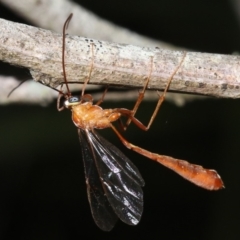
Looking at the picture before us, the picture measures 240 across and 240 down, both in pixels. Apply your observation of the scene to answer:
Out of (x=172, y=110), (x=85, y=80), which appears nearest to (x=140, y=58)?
(x=85, y=80)

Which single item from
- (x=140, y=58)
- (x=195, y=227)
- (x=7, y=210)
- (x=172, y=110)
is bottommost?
(x=7, y=210)

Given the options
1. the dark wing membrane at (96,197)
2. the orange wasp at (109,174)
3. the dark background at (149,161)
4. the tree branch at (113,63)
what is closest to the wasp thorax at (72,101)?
the orange wasp at (109,174)

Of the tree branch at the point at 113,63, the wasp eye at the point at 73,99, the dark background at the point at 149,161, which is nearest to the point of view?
the tree branch at the point at 113,63

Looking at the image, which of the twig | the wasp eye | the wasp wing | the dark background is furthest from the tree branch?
the dark background

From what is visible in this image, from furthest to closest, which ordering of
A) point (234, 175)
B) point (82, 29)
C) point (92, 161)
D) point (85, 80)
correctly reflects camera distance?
1. point (234, 175)
2. point (82, 29)
3. point (92, 161)
4. point (85, 80)

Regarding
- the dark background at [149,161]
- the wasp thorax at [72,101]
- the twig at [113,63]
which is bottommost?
the dark background at [149,161]

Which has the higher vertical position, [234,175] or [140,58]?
[140,58]

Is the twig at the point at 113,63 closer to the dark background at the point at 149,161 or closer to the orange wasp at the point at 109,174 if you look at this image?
the orange wasp at the point at 109,174

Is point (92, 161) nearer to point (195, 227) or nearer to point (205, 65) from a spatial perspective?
point (205, 65)
